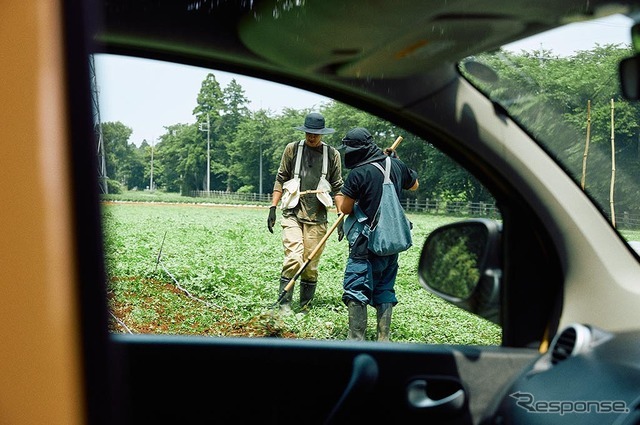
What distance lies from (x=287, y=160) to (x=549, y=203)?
4.41m

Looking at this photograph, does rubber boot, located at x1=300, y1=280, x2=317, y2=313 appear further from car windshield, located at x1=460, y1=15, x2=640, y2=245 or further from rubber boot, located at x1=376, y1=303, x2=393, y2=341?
car windshield, located at x1=460, y1=15, x2=640, y2=245

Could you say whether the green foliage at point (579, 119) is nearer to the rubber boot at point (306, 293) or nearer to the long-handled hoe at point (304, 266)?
the long-handled hoe at point (304, 266)

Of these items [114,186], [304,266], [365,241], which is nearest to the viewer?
[114,186]

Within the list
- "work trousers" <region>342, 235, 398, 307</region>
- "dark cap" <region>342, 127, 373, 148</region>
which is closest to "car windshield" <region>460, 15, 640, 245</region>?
"dark cap" <region>342, 127, 373, 148</region>

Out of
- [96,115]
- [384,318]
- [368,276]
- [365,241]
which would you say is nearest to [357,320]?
[384,318]

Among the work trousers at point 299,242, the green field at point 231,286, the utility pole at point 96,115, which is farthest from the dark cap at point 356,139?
the utility pole at point 96,115

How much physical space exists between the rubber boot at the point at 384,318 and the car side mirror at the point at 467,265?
10.8 ft

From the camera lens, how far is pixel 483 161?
1.50 meters

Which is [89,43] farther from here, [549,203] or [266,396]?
[266,396]

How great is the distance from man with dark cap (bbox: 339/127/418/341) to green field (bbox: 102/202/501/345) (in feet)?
0.31

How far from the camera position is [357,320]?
4938 mm

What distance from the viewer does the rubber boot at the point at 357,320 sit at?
192 inches

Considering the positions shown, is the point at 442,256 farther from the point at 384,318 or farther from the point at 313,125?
the point at 313,125

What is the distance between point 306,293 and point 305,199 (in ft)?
2.80
